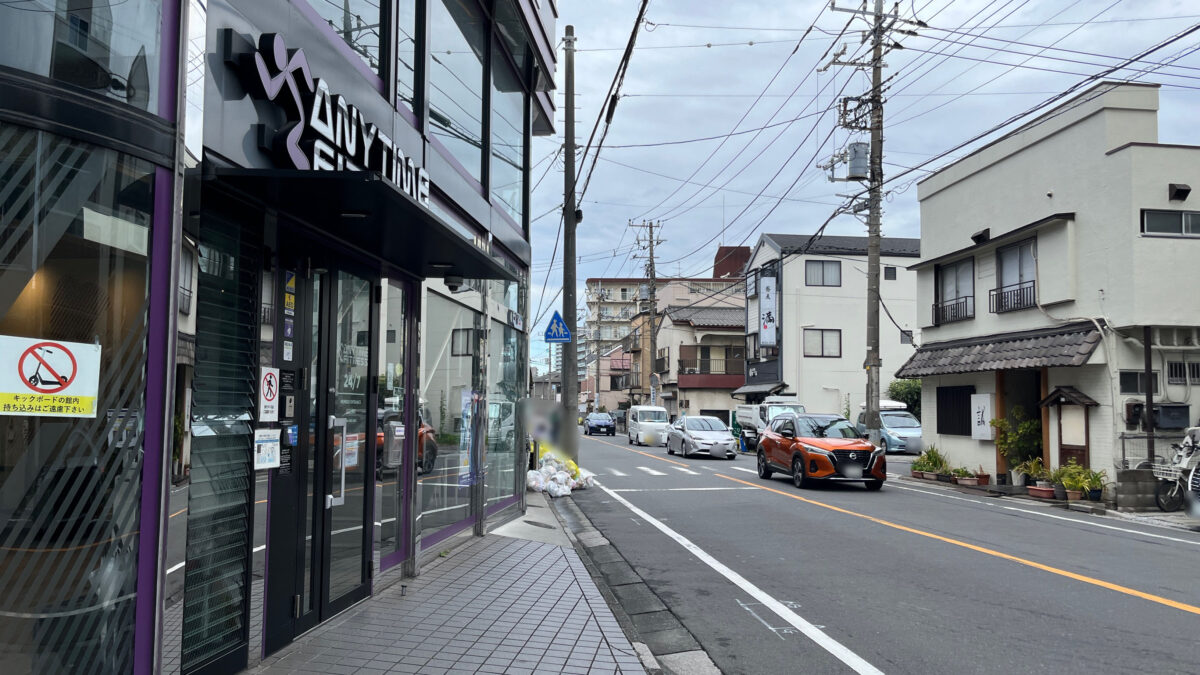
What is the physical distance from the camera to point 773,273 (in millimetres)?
43594

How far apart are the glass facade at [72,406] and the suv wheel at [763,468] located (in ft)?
55.8

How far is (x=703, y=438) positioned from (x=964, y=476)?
33.8 ft

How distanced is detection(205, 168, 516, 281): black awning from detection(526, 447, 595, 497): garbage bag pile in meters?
9.39

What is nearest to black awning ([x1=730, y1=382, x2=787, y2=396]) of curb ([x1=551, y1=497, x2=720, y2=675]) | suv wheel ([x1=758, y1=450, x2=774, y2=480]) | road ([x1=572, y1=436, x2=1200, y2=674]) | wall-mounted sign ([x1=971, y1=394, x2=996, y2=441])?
wall-mounted sign ([x1=971, y1=394, x2=996, y2=441])

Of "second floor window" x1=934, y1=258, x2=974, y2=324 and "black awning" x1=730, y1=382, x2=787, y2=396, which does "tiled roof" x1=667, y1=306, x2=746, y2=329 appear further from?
"second floor window" x1=934, y1=258, x2=974, y2=324

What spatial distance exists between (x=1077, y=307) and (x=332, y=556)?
15.9m

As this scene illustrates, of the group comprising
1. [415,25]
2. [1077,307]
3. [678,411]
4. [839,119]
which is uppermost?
[839,119]

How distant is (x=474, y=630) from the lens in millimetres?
6086

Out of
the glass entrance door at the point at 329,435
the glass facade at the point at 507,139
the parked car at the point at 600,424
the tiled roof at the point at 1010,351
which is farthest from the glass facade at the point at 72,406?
the parked car at the point at 600,424

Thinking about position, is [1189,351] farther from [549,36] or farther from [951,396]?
[549,36]

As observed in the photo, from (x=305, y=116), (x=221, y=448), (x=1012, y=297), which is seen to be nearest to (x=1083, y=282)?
(x=1012, y=297)

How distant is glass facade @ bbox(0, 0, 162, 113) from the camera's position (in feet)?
10.5

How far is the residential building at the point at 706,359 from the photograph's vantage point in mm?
54938

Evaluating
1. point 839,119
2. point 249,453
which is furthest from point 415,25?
point 839,119
